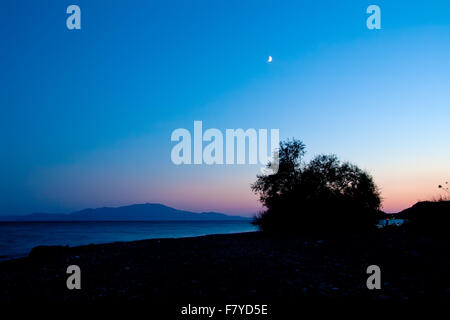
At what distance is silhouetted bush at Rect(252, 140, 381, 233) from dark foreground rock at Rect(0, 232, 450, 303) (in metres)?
8.69

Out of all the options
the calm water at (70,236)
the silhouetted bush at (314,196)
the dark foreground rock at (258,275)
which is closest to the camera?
the dark foreground rock at (258,275)

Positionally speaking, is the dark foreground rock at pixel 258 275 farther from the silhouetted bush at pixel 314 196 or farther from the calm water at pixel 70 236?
the calm water at pixel 70 236

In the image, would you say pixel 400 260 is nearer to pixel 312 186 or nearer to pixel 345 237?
pixel 345 237

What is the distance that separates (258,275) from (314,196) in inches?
654

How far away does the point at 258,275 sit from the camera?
10.3 metres

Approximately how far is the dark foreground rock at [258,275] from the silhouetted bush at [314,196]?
28.5 feet

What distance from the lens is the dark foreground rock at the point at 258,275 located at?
28.1 ft

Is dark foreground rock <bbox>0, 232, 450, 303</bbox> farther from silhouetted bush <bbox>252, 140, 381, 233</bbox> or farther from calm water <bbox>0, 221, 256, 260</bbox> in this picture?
calm water <bbox>0, 221, 256, 260</bbox>

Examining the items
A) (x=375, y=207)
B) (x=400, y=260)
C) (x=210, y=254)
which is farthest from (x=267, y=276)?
(x=375, y=207)

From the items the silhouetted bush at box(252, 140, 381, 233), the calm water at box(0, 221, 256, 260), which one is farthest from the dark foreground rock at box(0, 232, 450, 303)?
the calm water at box(0, 221, 256, 260)

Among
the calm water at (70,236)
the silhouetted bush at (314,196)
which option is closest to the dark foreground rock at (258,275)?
the silhouetted bush at (314,196)

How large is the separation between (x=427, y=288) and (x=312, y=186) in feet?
57.6

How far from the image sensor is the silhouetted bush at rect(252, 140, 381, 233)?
24578 millimetres
